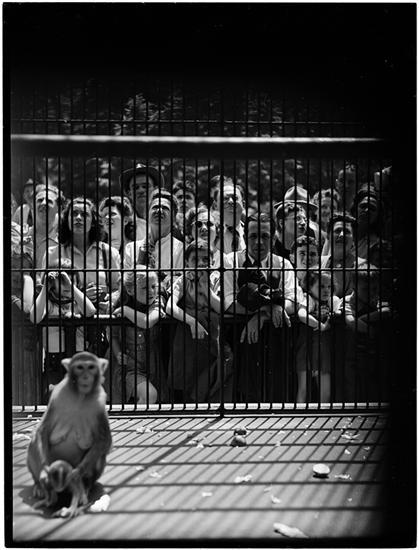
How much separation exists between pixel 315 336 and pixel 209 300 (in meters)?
0.97

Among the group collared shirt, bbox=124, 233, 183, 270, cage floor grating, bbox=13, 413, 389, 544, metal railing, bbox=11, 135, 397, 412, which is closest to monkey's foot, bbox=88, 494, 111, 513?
cage floor grating, bbox=13, 413, 389, 544

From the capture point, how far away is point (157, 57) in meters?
3.52

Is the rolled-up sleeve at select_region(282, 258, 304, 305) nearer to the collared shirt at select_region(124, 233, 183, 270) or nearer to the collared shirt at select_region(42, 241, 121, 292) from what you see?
the collared shirt at select_region(124, 233, 183, 270)

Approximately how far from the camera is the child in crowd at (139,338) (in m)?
4.30

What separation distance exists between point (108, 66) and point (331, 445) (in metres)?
2.10

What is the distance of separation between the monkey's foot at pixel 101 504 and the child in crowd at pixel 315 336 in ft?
5.80

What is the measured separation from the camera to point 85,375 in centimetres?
312

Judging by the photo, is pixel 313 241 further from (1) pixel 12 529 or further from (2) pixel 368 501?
(1) pixel 12 529

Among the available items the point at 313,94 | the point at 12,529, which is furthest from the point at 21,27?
the point at 12,529

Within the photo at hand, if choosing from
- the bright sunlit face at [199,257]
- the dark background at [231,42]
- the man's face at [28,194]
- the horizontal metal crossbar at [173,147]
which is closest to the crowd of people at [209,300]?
the bright sunlit face at [199,257]

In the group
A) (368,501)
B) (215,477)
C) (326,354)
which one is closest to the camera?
(368,501)

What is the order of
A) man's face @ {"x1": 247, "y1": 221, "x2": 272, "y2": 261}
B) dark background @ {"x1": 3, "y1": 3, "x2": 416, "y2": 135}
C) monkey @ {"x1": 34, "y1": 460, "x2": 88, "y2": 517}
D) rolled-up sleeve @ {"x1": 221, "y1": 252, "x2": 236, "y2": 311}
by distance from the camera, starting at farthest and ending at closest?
rolled-up sleeve @ {"x1": 221, "y1": 252, "x2": 236, "y2": 311}
man's face @ {"x1": 247, "y1": 221, "x2": 272, "y2": 261}
dark background @ {"x1": 3, "y1": 3, "x2": 416, "y2": 135}
monkey @ {"x1": 34, "y1": 460, "x2": 88, "y2": 517}

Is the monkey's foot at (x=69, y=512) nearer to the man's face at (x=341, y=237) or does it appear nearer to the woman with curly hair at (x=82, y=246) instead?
the woman with curly hair at (x=82, y=246)

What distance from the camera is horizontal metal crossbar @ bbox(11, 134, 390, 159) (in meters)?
3.07
